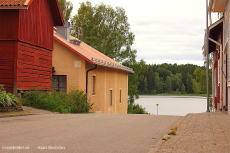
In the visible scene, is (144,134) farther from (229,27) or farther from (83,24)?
(83,24)

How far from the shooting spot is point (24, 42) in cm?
2227

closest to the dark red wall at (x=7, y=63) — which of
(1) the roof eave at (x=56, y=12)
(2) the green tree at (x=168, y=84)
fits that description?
(1) the roof eave at (x=56, y=12)

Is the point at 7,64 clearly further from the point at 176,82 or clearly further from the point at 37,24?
the point at 176,82

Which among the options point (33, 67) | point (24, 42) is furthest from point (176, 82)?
point (24, 42)

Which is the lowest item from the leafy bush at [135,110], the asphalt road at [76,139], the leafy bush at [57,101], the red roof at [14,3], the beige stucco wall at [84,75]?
the leafy bush at [135,110]

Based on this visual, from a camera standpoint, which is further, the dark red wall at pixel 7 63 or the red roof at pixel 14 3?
the dark red wall at pixel 7 63

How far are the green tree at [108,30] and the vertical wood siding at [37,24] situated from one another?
30538 mm

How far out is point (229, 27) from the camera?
65.3 ft

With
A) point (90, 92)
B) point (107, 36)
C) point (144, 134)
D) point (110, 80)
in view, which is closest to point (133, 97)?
point (107, 36)

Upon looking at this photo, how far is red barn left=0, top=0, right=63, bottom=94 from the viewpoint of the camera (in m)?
21.3

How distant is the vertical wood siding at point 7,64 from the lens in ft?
70.5

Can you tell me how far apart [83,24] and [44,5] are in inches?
A: 1316

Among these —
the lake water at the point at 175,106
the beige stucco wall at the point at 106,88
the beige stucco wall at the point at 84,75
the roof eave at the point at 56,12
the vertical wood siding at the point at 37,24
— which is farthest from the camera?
the lake water at the point at 175,106

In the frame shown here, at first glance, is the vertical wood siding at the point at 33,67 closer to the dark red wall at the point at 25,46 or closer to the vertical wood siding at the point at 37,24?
the dark red wall at the point at 25,46
